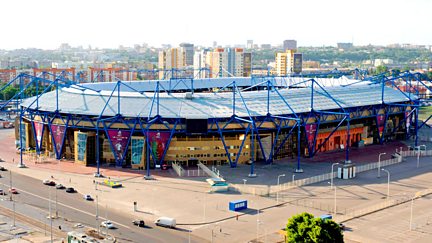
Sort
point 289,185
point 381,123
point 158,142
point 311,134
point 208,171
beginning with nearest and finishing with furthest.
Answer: point 289,185 → point 208,171 → point 158,142 → point 311,134 → point 381,123

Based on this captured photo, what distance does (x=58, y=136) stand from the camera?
81750mm

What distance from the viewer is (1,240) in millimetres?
45938

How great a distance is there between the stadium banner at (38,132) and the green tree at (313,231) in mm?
51789

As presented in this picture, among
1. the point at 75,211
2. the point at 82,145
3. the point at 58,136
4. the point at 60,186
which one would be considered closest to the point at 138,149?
the point at 82,145

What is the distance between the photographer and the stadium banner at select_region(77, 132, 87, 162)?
77.0 metres

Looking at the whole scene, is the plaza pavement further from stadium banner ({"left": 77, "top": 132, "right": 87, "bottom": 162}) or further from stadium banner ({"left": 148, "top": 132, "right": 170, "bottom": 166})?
stadium banner ({"left": 148, "top": 132, "right": 170, "bottom": 166})

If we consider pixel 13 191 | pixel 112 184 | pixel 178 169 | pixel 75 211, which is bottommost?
pixel 75 211

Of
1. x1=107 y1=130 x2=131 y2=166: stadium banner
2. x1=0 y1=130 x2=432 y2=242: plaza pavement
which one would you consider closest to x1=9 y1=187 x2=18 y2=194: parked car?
x1=0 y1=130 x2=432 y2=242: plaza pavement

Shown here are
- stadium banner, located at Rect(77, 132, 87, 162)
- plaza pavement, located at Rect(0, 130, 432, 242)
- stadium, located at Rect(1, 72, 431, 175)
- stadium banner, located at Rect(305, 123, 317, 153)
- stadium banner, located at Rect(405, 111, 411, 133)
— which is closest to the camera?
plaza pavement, located at Rect(0, 130, 432, 242)

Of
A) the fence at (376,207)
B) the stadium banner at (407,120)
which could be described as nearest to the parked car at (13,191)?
the fence at (376,207)

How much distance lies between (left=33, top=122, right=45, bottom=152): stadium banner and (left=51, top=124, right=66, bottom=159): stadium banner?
8.46 feet

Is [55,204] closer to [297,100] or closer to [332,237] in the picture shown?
[332,237]

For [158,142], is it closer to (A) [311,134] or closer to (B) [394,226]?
(A) [311,134]

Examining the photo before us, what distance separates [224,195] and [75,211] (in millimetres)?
15716
